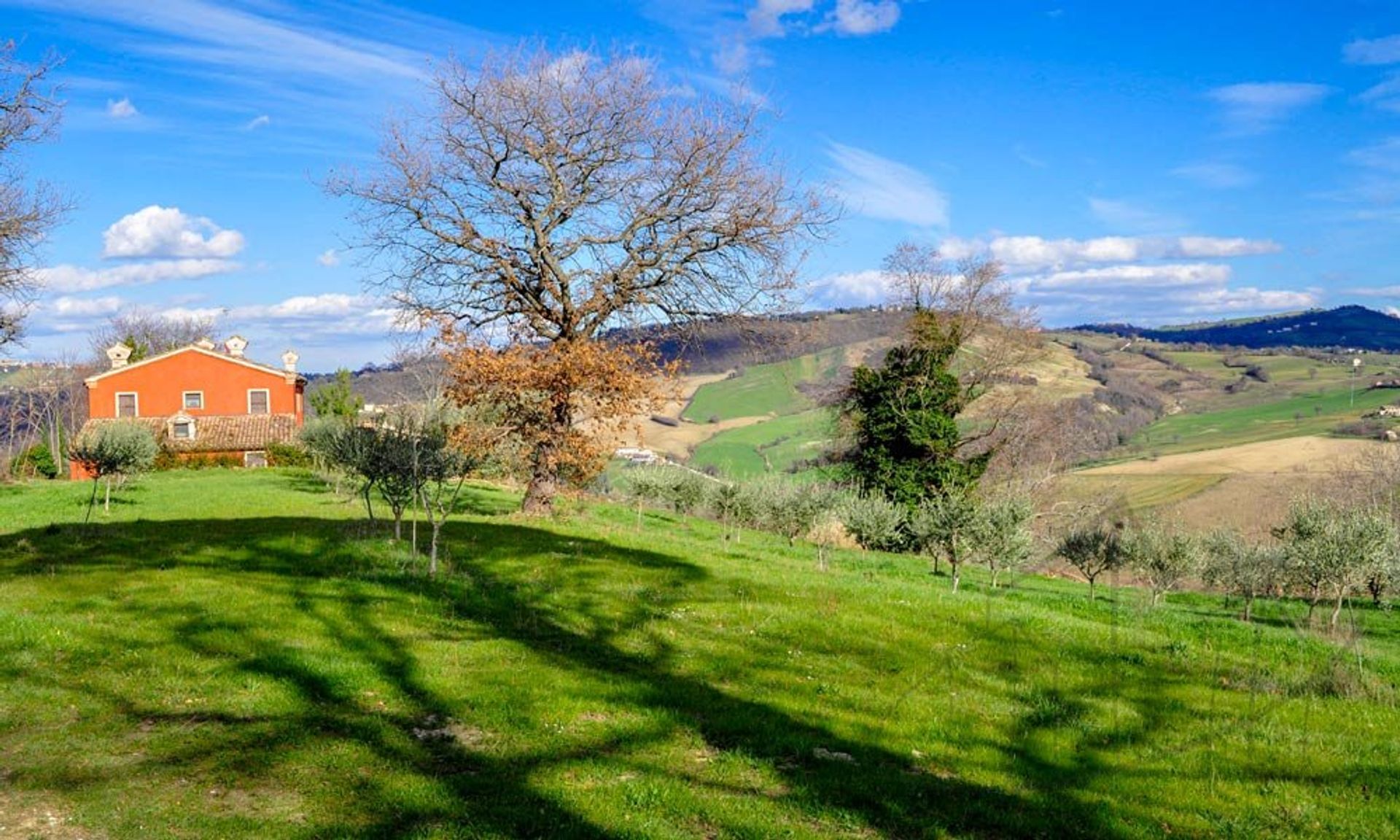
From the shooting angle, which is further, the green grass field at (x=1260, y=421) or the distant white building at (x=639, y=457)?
the green grass field at (x=1260, y=421)

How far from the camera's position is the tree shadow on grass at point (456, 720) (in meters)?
7.77

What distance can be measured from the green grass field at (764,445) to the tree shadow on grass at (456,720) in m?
53.3

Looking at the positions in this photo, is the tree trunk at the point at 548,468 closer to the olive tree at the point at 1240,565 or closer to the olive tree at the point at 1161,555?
the olive tree at the point at 1161,555

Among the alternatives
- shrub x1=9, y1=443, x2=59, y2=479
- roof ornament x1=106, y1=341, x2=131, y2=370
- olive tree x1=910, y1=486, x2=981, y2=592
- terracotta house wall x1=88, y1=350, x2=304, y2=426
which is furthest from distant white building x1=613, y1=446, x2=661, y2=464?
roof ornament x1=106, y1=341, x2=131, y2=370

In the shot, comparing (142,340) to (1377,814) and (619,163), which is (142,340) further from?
(1377,814)

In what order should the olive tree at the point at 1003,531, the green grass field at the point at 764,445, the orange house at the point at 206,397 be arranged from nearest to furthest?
the olive tree at the point at 1003,531
the orange house at the point at 206,397
the green grass field at the point at 764,445

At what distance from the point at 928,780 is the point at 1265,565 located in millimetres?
28236

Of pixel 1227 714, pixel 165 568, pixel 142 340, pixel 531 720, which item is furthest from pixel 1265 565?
pixel 142 340

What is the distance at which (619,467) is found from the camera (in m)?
44.2

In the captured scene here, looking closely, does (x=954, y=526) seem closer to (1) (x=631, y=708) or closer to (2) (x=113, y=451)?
(1) (x=631, y=708)

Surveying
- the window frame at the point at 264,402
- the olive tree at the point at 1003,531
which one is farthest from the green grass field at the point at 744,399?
the olive tree at the point at 1003,531

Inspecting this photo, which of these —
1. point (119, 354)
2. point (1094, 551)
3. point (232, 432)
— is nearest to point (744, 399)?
point (232, 432)

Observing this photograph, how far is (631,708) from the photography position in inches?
408

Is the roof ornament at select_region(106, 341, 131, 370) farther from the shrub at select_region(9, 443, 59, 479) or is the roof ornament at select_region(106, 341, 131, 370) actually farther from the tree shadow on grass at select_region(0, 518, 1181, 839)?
the tree shadow on grass at select_region(0, 518, 1181, 839)
